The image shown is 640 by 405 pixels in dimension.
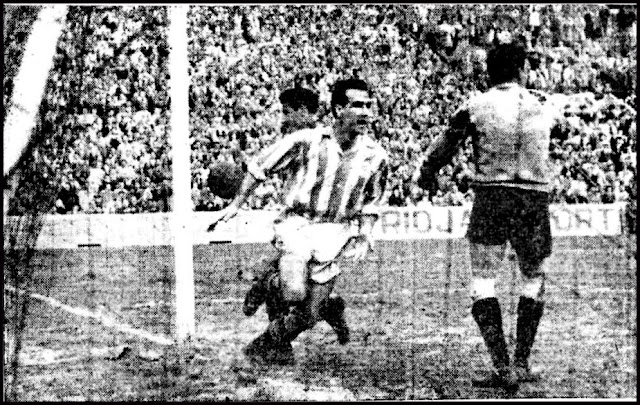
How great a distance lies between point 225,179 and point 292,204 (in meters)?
0.40

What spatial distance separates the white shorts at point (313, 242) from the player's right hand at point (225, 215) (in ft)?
0.79

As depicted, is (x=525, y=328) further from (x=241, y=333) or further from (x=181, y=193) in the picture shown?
(x=181, y=193)

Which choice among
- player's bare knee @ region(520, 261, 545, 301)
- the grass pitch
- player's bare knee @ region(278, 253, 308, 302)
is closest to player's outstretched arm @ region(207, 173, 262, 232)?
the grass pitch

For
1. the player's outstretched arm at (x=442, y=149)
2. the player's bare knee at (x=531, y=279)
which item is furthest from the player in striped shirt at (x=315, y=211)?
the player's bare knee at (x=531, y=279)

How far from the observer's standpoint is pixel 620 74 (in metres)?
7.28

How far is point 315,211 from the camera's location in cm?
712

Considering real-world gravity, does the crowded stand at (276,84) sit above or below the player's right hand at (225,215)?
above

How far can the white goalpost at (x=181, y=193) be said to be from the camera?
7133mm

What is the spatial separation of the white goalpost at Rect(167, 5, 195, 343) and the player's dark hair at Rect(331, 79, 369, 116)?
0.82 meters

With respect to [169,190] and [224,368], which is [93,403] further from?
[169,190]

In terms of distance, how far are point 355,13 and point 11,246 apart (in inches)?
92.1

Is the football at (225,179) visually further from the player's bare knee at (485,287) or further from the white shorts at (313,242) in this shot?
the player's bare knee at (485,287)

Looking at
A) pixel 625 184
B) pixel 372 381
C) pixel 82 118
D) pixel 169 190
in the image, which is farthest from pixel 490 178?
pixel 82 118

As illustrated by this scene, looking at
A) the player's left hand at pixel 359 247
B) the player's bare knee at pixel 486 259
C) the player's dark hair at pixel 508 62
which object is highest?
the player's dark hair at pixel 508 62
